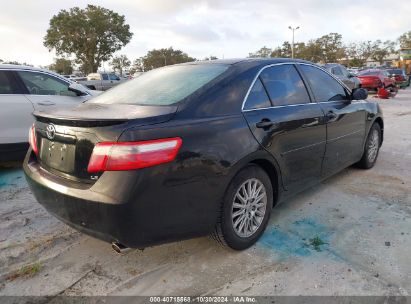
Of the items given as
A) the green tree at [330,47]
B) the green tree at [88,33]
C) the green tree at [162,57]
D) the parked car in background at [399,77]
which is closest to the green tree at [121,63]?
the green tree at [162,57]

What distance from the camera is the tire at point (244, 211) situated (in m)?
2.70

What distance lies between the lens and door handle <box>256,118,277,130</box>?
293 cm

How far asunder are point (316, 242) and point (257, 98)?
51.5 inches

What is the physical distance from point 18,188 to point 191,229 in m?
3.07

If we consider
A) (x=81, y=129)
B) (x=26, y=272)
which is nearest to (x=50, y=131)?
(x=81, y=129)

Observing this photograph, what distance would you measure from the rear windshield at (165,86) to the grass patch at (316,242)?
160 cm

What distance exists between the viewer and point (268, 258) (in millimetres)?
2852

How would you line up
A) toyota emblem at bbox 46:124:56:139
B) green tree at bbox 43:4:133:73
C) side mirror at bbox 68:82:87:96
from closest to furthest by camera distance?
1. toyota emblem at bbox 46:124:56:139
2. side mirror at bbox 68:82:87:96
3. green tree at bbox 43:4:133:73

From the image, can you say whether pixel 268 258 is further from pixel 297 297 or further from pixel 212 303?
pixel 212 303

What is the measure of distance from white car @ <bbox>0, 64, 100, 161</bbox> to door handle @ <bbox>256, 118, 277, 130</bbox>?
126 inches

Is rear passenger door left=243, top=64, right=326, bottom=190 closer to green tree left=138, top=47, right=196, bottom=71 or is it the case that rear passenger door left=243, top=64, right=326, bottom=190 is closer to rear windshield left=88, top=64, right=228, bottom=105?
rear windshield left=88, top=64, right=228, bottom=105

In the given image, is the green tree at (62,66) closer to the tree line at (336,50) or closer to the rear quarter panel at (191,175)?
the tree line at (336,50)

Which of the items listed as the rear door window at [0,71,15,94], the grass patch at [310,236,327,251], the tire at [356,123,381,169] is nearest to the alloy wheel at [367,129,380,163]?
the tire at [356,123,381,169]

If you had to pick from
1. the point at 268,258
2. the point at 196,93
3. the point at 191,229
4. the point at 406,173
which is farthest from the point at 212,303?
the point at 406,173
